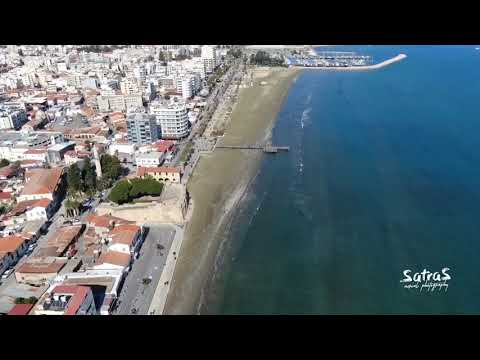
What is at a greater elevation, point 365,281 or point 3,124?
point 3,124

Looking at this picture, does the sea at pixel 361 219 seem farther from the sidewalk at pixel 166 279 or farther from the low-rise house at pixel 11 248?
the low-rise house at pixel 11 248

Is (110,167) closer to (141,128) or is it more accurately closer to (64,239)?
(141,128)

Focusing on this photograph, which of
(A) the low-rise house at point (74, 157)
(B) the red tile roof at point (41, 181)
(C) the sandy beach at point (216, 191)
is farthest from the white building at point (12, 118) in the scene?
(C) the sandy beach at point (216, 191)

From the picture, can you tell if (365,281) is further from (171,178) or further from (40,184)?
(40,184)

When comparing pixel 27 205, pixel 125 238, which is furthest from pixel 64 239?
pixel 27 205

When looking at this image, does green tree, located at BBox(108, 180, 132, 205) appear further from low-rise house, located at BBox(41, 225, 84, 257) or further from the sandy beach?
the sandy beach

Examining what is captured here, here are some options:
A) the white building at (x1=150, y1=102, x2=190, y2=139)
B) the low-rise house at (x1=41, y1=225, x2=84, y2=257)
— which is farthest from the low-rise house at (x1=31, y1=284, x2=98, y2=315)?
the white building at (x1=150, y1=102, x2=190, y2=139)
